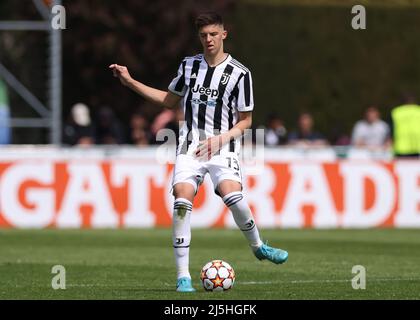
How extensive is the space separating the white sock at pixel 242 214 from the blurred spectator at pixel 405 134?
11872 millimetres

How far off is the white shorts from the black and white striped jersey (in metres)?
0.07

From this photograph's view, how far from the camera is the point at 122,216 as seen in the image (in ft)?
77.2

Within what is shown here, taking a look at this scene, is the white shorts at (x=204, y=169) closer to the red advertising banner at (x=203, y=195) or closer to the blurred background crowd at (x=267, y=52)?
the red advertising banner at (x=203, y=195)

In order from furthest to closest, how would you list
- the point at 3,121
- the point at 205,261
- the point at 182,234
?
the point at 3,121
the point at 205,261
the point at 182,234

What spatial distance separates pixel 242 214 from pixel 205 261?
12.1 ft

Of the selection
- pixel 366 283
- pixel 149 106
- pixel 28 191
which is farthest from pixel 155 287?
pixel 149 106

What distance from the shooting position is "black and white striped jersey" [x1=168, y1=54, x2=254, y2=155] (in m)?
13.0

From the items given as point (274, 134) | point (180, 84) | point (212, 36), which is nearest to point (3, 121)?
point (274, 134)

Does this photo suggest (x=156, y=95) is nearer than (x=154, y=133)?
Yes

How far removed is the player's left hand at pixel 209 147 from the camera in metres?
12.8

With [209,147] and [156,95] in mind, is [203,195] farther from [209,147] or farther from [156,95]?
[209,147]

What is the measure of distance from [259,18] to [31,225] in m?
12.7

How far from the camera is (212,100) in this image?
42.5 feet

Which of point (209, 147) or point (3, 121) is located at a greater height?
point (3, 121)
